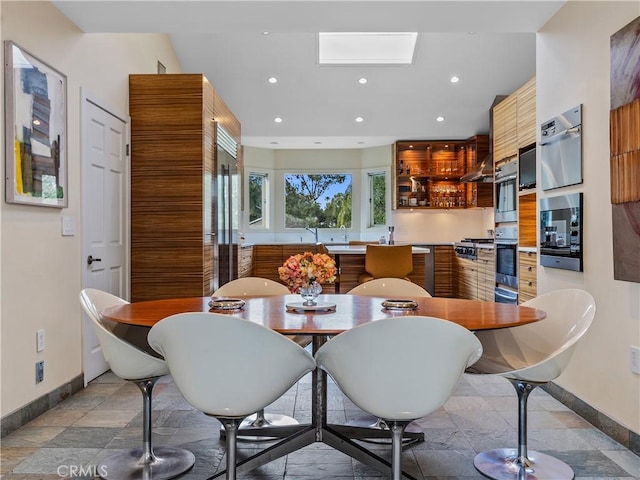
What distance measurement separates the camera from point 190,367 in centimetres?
162

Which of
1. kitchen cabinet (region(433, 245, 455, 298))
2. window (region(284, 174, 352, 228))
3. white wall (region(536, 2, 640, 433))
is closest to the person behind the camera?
white wall (region(536, 2, 640, 433))

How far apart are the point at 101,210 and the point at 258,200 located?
5.33 meters

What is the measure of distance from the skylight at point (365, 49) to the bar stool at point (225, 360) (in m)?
5.23

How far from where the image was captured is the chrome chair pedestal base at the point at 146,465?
2092mm

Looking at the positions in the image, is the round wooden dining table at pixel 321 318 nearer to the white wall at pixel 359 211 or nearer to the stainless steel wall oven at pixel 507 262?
the stainless steel wall oven at pixel 507 262

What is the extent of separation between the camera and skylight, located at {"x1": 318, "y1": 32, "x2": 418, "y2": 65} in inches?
242

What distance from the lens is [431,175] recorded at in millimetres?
8094

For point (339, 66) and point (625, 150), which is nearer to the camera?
point (625, 150)

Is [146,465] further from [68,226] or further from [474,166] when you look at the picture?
[474,166]

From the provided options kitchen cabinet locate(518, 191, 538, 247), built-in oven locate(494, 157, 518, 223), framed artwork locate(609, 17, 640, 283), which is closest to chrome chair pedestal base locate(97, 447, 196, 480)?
framed artwork locate(609, 17, 640, 283)

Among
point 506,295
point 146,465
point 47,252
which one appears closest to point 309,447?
point 146,465

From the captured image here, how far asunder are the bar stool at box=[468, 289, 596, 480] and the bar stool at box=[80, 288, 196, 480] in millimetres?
1306
